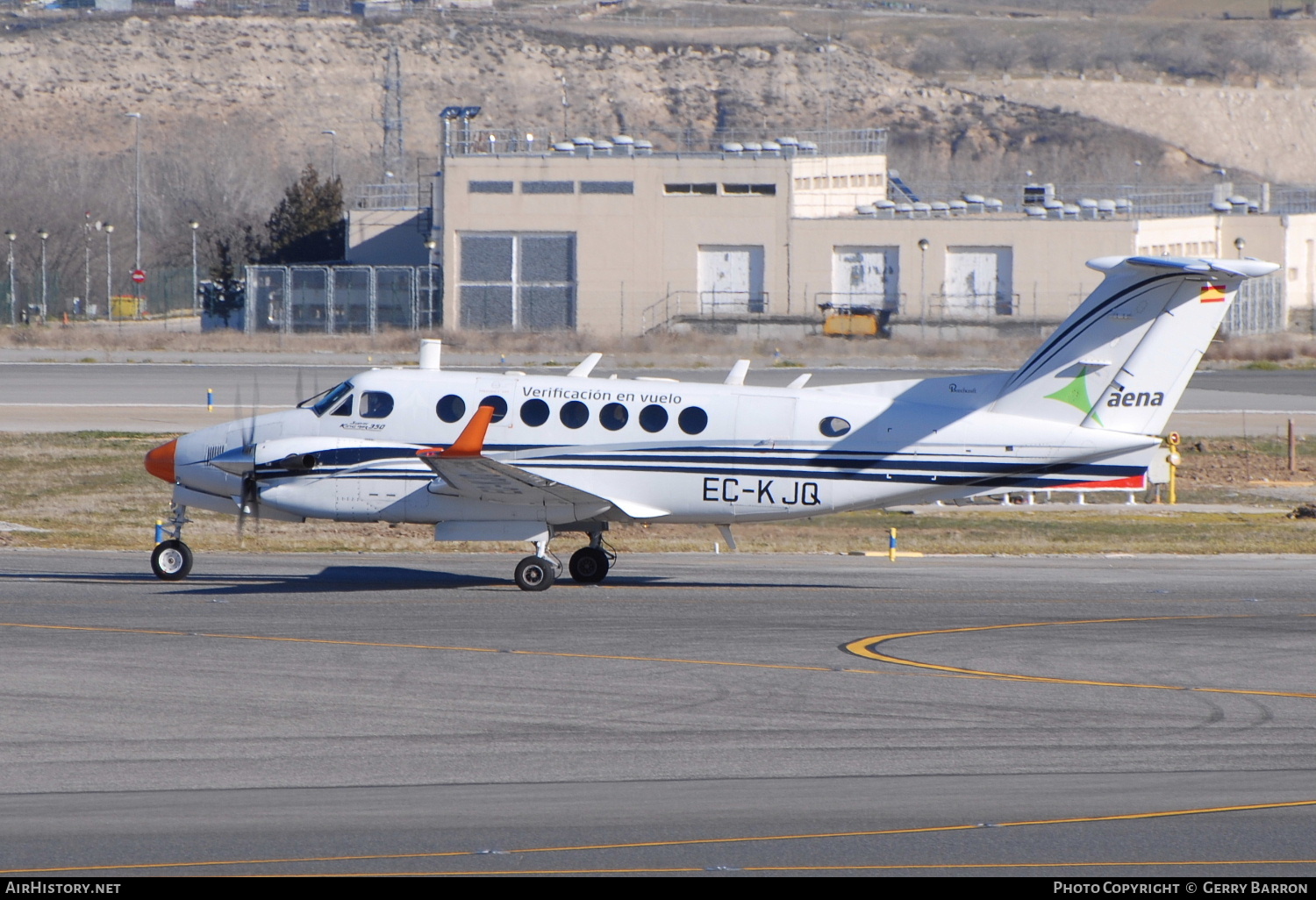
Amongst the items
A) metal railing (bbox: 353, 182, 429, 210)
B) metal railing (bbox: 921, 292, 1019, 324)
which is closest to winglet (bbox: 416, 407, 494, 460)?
metal railing (bbox: 921, 292, 1019, 324)

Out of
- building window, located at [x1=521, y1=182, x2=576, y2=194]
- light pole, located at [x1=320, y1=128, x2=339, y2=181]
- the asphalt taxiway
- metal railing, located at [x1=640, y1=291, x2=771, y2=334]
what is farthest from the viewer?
light pole, located at [x1=320, y1=128, x2=339, y2=181]

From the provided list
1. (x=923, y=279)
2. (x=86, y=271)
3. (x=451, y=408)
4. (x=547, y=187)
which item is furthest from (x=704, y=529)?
(x=86, y=271)

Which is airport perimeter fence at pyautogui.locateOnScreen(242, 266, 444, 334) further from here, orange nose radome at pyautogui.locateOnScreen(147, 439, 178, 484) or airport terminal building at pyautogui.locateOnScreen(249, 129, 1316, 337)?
orange nose radome at pyautogui.locateOnScreen(147, 439, 178, 484)

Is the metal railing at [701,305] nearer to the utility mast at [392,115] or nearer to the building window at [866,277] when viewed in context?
the building window at [866,277]

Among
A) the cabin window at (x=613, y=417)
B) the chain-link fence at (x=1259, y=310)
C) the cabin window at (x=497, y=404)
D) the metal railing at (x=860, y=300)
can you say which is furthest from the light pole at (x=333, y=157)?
the cabin window at (x=613, y=417)

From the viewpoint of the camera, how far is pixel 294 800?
35.3 ft

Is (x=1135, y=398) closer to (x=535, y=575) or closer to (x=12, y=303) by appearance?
(x=535, y=575)

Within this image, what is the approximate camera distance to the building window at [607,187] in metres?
73.2

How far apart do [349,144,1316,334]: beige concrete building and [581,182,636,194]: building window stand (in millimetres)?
59

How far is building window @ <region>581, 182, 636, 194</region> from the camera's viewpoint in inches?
2881

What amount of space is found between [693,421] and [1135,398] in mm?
5760

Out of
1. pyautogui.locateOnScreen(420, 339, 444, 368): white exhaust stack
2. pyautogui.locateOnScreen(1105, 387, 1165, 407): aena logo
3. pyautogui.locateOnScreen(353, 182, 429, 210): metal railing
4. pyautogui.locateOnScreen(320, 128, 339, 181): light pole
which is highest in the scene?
pyautogui.locateOnScreen(320, 128, 339, 181): light pole

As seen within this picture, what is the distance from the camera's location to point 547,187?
7306 cm

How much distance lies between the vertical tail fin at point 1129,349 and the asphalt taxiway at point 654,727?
2.52 m
